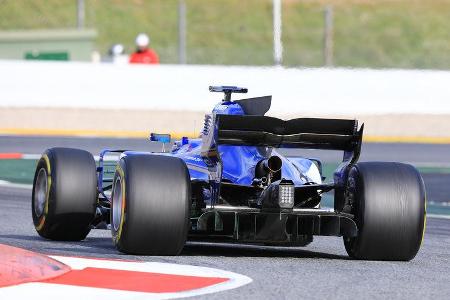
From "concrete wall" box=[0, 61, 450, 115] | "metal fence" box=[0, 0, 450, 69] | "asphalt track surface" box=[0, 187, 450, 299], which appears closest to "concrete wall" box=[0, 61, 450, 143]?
"concrete wall" box=[0, 61, 450, 115]

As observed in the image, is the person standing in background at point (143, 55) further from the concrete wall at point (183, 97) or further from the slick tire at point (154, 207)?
the slick tire at point (154, 207)

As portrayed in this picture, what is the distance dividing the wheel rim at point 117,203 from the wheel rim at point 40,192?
934 mm

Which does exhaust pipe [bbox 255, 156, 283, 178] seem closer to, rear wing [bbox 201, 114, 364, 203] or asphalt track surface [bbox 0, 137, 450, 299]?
rear wing [bbox 201, 114, 364, 203]

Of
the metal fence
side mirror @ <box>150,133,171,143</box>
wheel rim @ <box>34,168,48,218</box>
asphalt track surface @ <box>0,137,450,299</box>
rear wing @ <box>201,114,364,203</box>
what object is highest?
the metal fence

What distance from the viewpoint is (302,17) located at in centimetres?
5184

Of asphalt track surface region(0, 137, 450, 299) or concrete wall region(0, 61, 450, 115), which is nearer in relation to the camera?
asphalt track surface region(0, 137, 450, 299)

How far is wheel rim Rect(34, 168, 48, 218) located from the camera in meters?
10.3

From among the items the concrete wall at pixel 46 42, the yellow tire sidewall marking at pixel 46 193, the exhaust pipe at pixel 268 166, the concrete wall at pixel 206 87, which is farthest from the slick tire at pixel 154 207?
the concrete wall at pixel 46 42

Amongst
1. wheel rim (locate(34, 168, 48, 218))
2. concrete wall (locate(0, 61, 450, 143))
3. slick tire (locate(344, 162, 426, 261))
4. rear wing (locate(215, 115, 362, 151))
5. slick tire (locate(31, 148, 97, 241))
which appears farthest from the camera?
concrete wall (locate(0, 61, 450, 143))

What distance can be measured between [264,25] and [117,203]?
136ft

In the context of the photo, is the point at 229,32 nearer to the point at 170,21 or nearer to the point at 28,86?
the point at 170,21

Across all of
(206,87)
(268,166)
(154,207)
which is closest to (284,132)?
(268,166)

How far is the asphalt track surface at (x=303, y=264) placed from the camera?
752cm

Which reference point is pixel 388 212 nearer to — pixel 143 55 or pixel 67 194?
pixel 67 194
